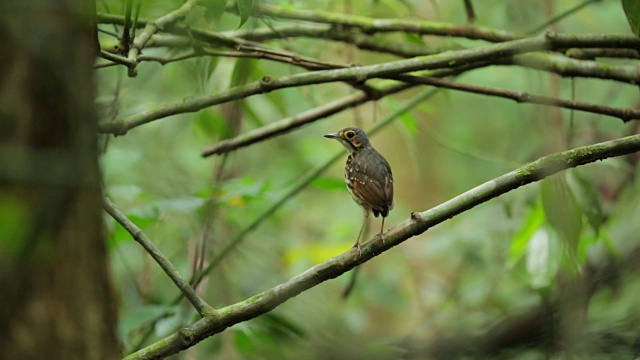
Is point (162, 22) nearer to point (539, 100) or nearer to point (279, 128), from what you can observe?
point (279, 128)

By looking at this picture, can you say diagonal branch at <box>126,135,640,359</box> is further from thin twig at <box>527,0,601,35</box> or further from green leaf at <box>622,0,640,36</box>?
thin twig at <box>527,0,601,35</box>

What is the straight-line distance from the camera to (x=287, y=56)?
120 inches

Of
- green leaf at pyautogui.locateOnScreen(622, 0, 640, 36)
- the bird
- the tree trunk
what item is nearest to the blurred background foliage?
the bird

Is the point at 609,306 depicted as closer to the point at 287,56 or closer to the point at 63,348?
the point at 287,56

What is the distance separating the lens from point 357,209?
871cm

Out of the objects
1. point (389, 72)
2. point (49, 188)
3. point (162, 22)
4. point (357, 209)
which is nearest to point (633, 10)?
point (389, 72)

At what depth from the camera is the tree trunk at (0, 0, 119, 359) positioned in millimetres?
1136

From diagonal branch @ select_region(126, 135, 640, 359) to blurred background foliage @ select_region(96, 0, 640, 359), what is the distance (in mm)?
208

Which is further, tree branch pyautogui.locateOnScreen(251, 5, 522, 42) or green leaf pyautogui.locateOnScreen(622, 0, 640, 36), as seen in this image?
tree branch pyautogui.locateOnScreen(251, 5, 522, 42)

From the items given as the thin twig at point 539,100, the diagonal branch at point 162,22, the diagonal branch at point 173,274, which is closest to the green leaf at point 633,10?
the thin twig at point 539,100

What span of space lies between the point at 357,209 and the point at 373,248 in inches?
246

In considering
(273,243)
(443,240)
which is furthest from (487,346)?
(273,243)

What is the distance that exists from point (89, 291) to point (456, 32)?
9.29 feet

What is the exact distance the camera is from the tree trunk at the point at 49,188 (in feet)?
3.73
